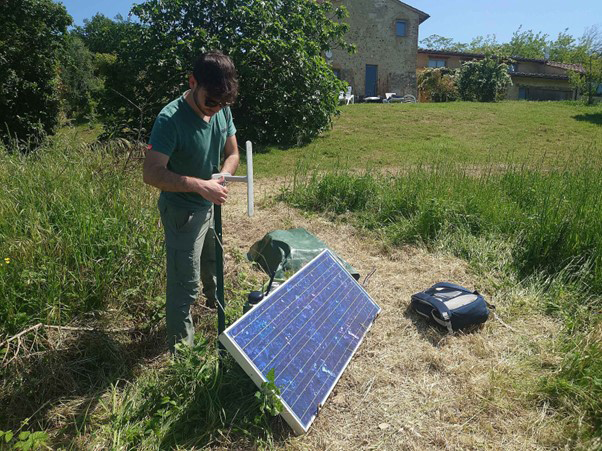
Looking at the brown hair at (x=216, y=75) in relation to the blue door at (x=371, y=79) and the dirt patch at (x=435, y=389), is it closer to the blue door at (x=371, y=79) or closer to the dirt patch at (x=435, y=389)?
the dirt patch at (x=435, y=389)

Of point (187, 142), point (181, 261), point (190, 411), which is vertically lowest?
point (190, 411)

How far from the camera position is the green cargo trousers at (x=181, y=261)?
238cm

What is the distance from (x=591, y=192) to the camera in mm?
4438

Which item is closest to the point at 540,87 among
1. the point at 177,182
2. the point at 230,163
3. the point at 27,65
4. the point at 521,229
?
the point at 521,229

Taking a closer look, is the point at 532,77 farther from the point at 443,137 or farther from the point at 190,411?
the point at 190,411

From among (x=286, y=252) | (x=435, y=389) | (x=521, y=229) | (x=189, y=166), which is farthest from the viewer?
(x=521, y=229)

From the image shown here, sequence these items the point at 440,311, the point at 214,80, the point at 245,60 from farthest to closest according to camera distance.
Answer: the point at 245,60 → the point at 440,311 → the point at 214,80

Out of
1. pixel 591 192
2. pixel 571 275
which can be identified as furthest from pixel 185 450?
pixel 591 192

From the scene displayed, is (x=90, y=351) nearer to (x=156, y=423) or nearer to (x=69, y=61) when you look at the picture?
(x=156, y=423)

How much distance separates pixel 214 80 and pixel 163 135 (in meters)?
0.38

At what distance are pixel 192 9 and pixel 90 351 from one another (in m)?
9.27

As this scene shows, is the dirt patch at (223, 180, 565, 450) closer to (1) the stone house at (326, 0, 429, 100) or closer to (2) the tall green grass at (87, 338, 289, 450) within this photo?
(2) the tall green grass at (87, 338, 289, 450)

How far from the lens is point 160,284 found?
321 cm

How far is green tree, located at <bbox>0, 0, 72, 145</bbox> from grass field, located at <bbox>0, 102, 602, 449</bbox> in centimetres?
602
